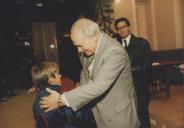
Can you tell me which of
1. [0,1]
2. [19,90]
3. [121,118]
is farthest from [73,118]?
[0,1]

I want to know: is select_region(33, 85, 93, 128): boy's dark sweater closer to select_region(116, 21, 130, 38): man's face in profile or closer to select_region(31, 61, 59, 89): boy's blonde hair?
select_region(31, 61, 59, 89): boy's blonde hair

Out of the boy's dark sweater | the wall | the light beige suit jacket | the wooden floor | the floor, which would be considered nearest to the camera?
the light beige suit jacket

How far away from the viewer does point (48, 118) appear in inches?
93.4

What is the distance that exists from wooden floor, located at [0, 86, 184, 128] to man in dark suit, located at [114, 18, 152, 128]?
0.85 m

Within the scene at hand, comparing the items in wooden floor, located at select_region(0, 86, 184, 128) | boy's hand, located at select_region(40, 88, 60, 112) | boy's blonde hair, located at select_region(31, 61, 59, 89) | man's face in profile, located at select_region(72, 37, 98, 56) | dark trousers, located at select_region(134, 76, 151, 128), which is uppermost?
man's face in profile, located at select_region(72, 37, 98, 56)

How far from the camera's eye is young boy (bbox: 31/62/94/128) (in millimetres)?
2371

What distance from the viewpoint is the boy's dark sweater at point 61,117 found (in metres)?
2.37

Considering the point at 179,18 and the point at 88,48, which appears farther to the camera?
the point at 179,18

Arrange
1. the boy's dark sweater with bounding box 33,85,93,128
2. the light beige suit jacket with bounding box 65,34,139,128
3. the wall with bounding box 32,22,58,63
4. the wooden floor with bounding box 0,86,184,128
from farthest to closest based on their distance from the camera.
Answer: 1. the wall with bounding box 32,22,58,63
2. the wooden floor with bounding box 0,86,184,128
3. the boy's dark sweater with bounding box 33,85,93,128
4. the light beige suit jacket with bounding box 65,34,139,128

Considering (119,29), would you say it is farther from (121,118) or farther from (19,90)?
(19,90)

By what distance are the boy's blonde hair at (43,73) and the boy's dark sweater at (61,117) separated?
0.17 ft

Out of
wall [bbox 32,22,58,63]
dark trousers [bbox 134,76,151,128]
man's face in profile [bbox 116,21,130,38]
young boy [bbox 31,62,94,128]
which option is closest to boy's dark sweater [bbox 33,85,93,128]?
young boy [bbox 31,62,94,128]

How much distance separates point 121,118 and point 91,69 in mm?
380

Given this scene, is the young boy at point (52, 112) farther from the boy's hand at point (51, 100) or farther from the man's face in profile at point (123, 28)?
the man's face in profile at point (123, 28)
